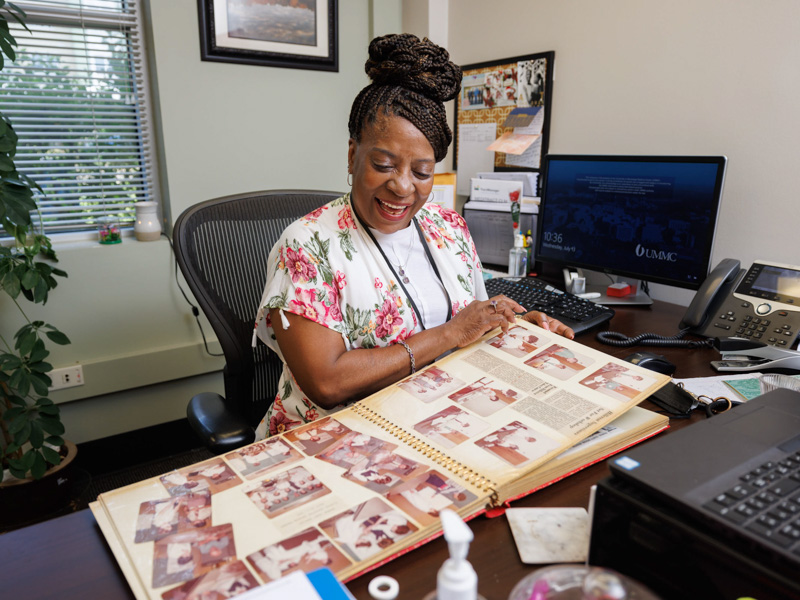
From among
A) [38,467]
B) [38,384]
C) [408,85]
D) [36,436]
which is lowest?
[38,467]

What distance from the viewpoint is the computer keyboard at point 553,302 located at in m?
1.42

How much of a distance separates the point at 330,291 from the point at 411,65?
47 cm

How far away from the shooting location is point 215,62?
2293mm

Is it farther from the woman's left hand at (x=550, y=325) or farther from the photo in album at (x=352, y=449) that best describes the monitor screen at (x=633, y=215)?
the photo in album at (x=352, y=449)

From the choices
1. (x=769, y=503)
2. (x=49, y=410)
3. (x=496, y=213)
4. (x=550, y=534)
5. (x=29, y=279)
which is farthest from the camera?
(x=496, y=213)

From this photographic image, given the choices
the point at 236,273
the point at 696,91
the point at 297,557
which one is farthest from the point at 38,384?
the point at 696,91

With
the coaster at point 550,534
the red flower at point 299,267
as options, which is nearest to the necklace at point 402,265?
the red flower at point 299,267

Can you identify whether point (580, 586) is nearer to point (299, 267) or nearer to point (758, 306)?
point (299, 267)

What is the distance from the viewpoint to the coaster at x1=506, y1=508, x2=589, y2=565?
0.60 meters

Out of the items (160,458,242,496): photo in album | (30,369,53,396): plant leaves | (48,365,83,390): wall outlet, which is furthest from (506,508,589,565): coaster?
(48,365,83,390): wall outlet

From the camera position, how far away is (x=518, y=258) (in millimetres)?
1872

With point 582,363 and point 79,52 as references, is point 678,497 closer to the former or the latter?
point 582,363

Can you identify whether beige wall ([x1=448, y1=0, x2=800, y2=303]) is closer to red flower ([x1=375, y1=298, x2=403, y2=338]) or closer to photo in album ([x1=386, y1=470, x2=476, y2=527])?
red flower ([x1=375, y1=298, x2=403, y2=338])

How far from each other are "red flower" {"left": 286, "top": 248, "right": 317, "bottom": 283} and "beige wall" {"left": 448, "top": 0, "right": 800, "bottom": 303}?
1.19 meters
